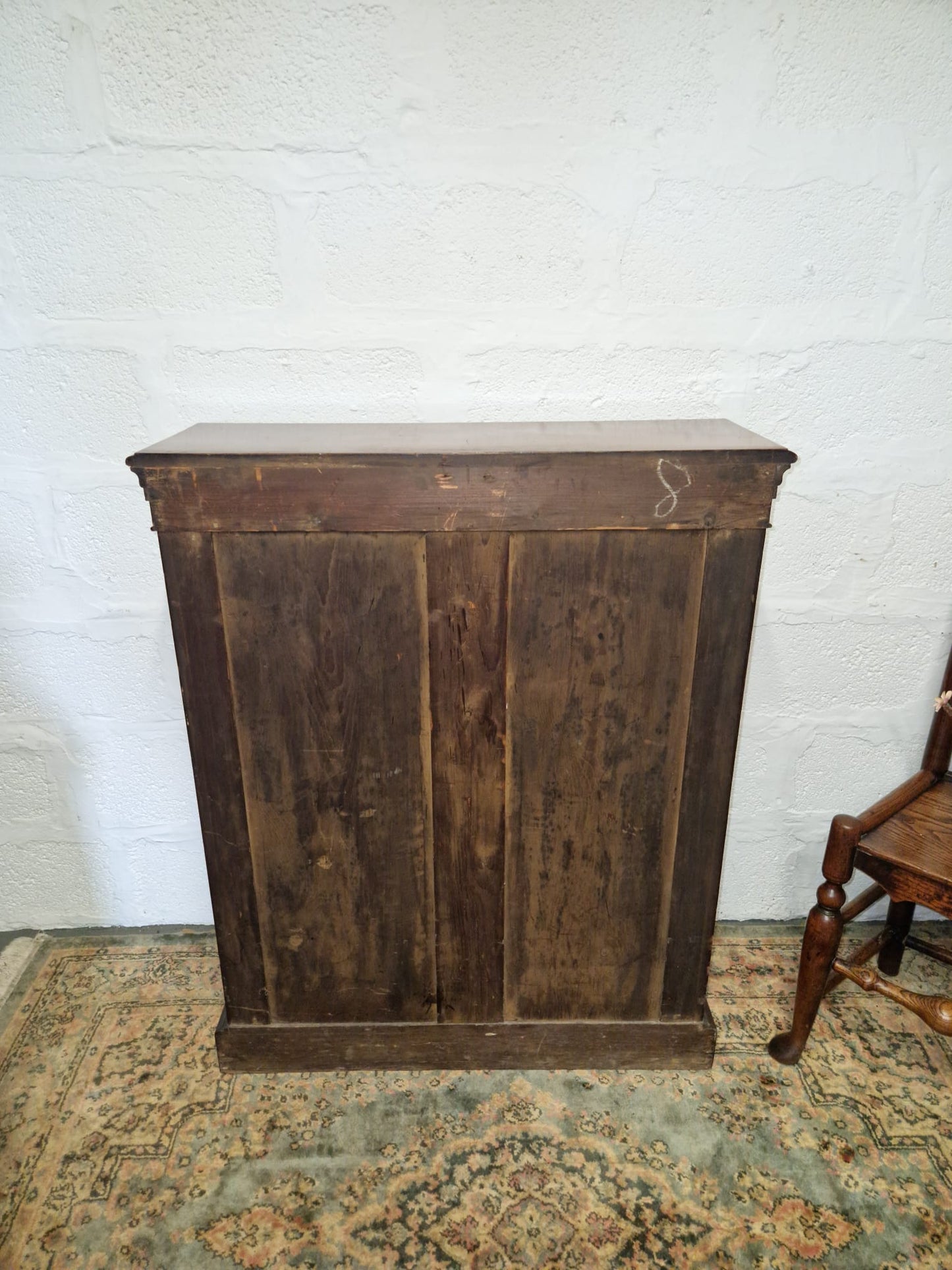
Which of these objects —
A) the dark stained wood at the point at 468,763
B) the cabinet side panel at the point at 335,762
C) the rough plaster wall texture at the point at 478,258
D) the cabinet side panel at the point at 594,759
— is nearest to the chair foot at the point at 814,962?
the cabinet side panel at the point at 594,759

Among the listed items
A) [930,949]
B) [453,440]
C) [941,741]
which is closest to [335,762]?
[453,440]

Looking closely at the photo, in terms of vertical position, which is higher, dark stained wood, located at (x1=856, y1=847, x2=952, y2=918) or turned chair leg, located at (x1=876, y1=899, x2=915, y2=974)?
dark stained wood, located at (x1=856, y1=847, x2=952, y2=918)

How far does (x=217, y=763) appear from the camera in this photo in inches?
54.4

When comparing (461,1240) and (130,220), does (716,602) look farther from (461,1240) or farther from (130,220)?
(130,220)

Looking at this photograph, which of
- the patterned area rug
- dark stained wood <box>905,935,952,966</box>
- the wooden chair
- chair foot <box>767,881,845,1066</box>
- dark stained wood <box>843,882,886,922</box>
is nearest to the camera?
the patterned area rug

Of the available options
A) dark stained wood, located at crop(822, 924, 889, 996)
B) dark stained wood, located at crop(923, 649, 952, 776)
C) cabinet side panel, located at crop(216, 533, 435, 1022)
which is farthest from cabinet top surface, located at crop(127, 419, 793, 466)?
dark stained wood, located at crop(822, 924, 889, 996)

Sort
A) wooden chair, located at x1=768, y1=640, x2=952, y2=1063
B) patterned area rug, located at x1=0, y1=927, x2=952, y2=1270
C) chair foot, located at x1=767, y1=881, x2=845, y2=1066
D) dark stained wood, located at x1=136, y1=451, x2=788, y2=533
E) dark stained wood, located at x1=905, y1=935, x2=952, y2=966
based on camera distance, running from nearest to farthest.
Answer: dark stained wood, located at x1=136, y1=451, x2=788, y2=533 < patterned area rug, located at x1=0, y1=927, x2=952, y2=1270 < wooden chair, located at x1=768, y1=640, x2=952, y2=1063 < chair foot, located at x1=767, y1=881, x2=845, y2=1066 < dark stained wood, located at x1=905, y1=935, x2=952, y2=966

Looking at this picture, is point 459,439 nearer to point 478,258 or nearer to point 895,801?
point 478,258

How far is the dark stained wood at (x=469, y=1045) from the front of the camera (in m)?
1.58

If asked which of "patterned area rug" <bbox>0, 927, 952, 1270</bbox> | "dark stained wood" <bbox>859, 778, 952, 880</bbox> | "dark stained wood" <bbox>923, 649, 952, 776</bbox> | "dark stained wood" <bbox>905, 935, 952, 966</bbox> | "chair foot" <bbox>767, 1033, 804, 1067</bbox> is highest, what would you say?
"dark stained wood" <bbox>923, 649, 952, 776</bbox>

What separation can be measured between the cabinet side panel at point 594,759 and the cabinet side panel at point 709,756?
20 millimetres

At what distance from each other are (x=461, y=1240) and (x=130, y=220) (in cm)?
175

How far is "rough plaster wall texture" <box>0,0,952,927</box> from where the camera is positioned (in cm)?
138

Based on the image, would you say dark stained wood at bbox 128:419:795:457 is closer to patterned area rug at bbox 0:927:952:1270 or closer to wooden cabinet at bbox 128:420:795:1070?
wooden cabinet at bbox 128:420:795:1070
